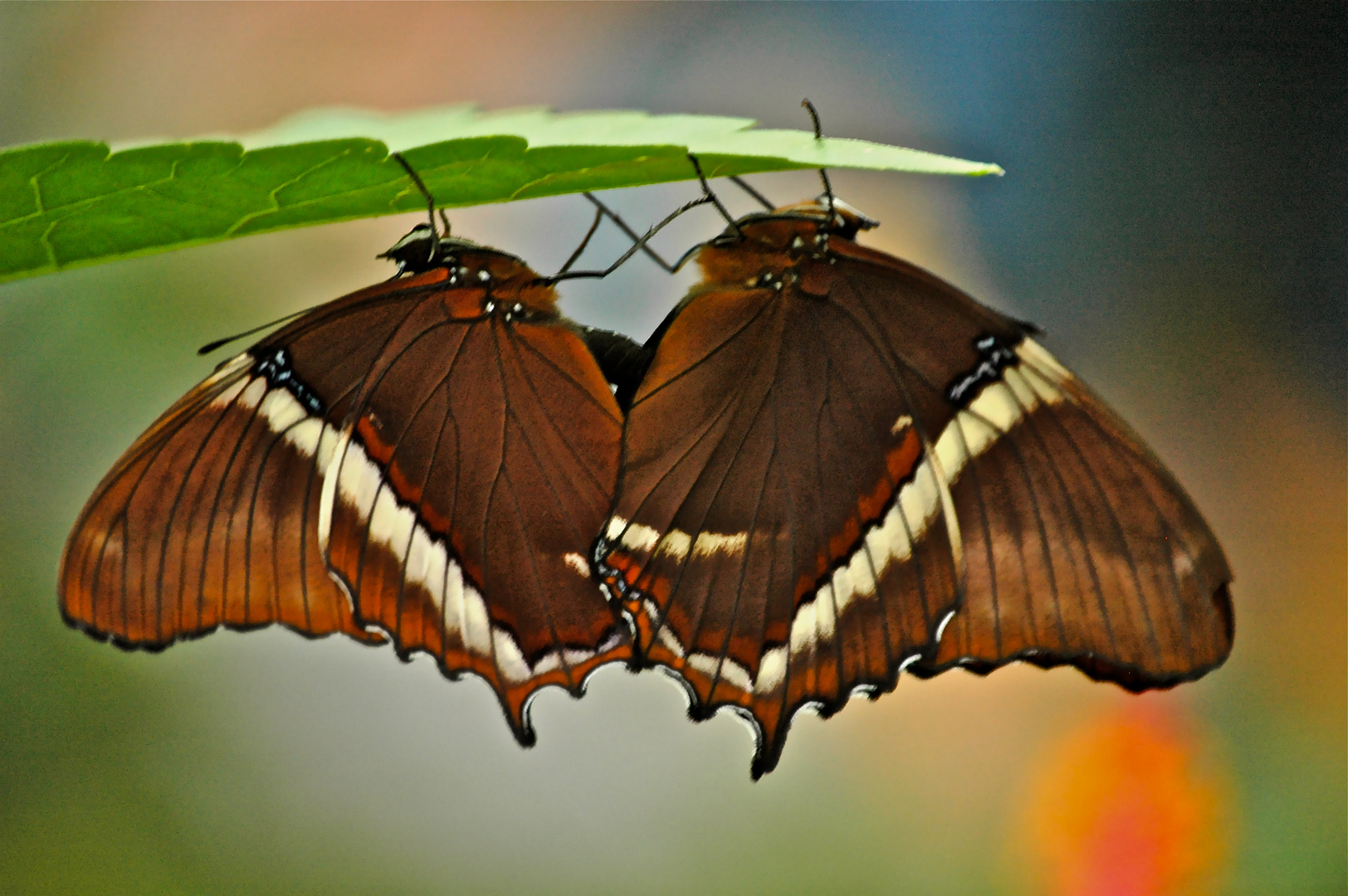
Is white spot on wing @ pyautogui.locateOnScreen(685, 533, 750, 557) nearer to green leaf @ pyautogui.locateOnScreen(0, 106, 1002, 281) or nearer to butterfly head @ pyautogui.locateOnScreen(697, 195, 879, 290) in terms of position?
butterfly head @ pyautogui.locateOnScreen(697, 195, 879, 290)

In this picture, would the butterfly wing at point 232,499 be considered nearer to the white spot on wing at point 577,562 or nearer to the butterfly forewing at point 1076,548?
the white spot on wing at point 577,562

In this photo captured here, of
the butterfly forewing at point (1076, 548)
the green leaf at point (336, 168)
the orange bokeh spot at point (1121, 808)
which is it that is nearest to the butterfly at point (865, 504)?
the butterfly forewing at point (1076, 548)

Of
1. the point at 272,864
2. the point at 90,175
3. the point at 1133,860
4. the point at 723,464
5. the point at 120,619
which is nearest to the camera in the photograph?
the point at 90,175

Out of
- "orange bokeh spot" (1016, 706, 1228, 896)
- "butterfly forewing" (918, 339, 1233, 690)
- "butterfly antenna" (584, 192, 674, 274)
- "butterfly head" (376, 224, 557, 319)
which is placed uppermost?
"butterfly antenna" (584, 192, 674, 274)

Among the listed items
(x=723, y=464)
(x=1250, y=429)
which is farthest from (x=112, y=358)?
(x=1250, y=429)

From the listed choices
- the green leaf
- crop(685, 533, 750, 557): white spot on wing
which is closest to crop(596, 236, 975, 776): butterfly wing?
crop(685, 533, 750, 557): white spot on wing

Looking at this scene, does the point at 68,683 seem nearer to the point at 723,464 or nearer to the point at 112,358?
the point at 112,358
